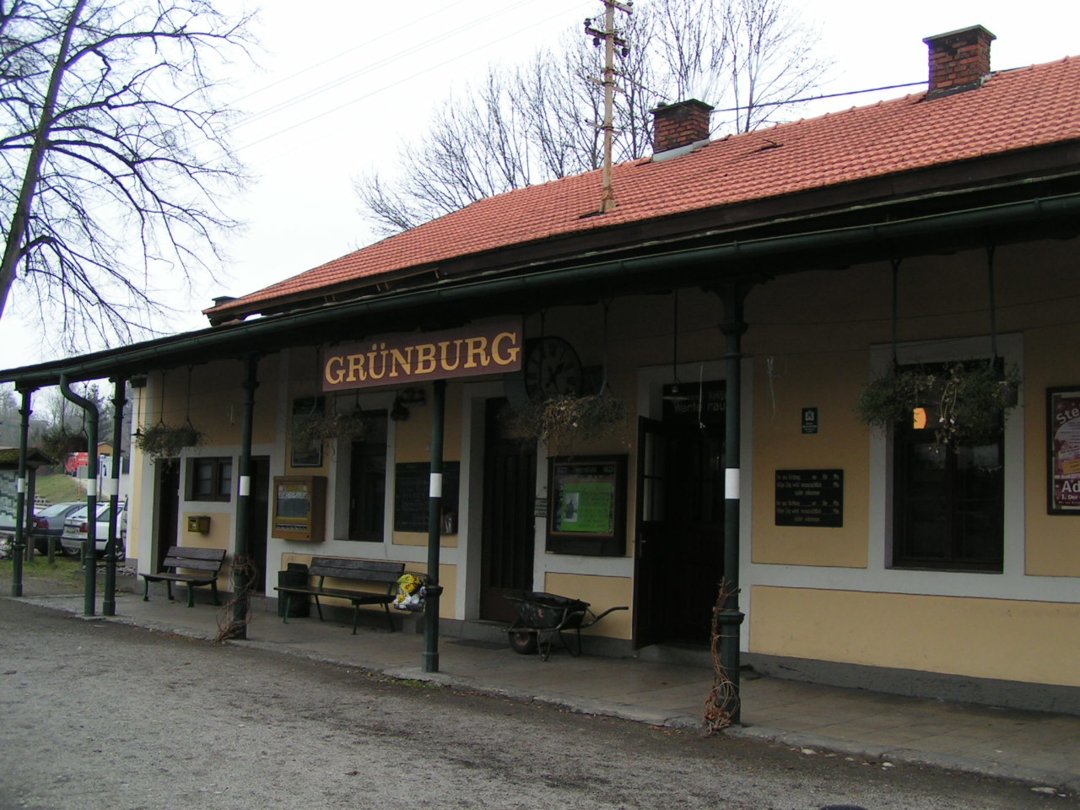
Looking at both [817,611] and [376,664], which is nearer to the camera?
[817,611]

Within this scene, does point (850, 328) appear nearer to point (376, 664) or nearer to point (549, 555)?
point (549, 555)

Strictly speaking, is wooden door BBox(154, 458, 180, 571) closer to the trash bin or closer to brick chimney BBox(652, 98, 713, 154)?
the trash bin

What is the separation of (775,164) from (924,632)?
15.8 ft

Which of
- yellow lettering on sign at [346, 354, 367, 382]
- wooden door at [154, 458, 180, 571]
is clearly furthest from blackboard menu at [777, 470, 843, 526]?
A: wooden door at [154, 458, 180, 571]

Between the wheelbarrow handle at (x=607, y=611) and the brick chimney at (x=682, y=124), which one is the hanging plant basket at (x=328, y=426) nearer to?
the wheelbarrow handle at (x=607, y=611)

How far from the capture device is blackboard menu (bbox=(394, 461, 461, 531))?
39.0ft

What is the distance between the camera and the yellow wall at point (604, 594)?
32.6ft

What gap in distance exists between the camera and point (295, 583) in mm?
13141

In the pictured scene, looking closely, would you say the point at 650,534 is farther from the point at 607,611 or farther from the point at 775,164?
the point at 775,164

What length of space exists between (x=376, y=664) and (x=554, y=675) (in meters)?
1.72

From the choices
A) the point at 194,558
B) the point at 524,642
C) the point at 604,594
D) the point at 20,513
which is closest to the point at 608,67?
the point at 604,594

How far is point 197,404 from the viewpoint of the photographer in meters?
15.8

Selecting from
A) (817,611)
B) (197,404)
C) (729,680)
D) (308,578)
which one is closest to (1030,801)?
(729,680)

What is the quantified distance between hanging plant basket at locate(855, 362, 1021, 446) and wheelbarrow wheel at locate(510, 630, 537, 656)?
445cm
